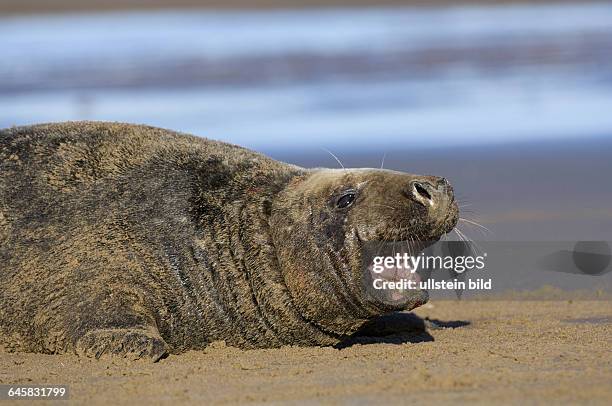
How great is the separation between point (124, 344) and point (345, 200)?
2035 mm

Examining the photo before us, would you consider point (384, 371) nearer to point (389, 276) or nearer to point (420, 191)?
point (389, 276)

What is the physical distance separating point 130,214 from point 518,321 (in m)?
3.54

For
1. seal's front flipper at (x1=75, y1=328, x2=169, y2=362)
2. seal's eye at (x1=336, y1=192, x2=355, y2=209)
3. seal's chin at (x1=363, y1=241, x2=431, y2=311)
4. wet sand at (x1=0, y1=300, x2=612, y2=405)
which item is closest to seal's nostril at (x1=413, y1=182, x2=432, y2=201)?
seal's chin at (x1=363, y1=241, x2=431, y2=311)

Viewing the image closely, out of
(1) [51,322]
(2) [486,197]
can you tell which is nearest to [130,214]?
(1) [51,322]

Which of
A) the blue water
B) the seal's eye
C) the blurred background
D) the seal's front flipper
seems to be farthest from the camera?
the blue water

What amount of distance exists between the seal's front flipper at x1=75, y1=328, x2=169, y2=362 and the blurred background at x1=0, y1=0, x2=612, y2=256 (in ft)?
9.20

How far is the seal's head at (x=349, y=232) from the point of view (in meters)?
9.02

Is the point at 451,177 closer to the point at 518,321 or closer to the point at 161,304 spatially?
the point at 518,321

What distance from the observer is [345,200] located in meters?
9.32

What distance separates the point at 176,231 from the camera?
945 cm

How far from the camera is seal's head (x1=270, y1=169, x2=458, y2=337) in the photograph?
9016 millimetres

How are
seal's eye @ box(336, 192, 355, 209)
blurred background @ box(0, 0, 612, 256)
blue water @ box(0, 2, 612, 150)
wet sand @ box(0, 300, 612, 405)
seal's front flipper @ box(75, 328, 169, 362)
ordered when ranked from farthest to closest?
blue water @ box(0, 2, 612, 150)
blurred background @ box(0, 0, 612, 256)
seal's eye @ box(336, 192, 355, 209)
seal's front flipper @ box(75, 328, 169, 362)
wet sand @ box(0, 300, 612, 405)

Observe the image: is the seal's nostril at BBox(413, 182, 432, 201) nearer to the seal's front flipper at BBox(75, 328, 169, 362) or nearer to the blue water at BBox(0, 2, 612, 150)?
the seal's front flipper at BBox(75, 328, 169, 362)

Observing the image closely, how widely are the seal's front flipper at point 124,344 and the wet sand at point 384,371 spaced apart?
0.23 ft
